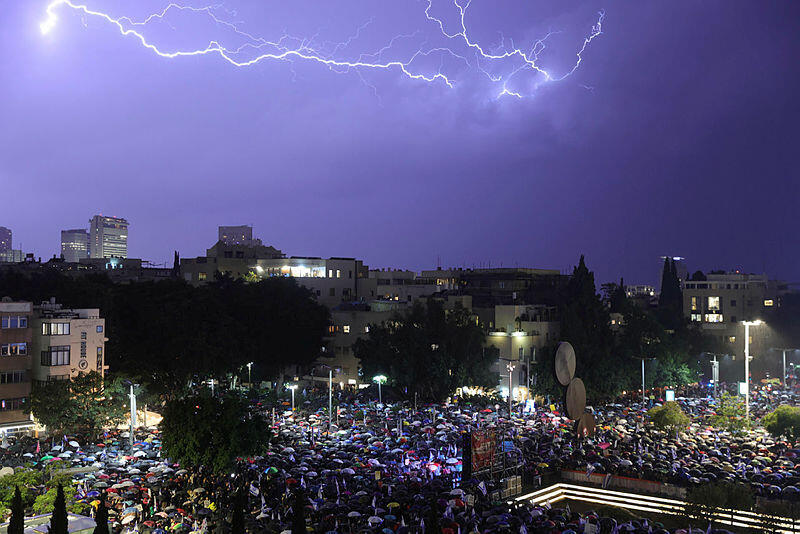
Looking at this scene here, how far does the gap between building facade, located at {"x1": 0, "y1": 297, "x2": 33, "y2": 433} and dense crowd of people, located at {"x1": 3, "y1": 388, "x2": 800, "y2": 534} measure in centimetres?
404

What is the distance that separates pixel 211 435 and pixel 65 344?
16.4 meters

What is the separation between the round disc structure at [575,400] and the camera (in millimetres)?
33625

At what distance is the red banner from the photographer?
29.5 m

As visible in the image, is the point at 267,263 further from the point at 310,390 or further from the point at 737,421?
the point at 737,421

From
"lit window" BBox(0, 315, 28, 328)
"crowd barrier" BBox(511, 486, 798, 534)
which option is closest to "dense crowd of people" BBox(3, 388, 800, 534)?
"crowd barrier" BBox(511, 486, 798, 534)

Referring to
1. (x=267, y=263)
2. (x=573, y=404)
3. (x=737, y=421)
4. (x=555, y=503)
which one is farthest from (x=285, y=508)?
(x=267, y=263)

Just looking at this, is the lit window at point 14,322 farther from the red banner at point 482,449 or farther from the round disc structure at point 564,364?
the round disc structure at point 564,364

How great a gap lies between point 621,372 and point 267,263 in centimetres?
4858

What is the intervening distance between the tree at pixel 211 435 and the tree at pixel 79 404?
10311 millimetres

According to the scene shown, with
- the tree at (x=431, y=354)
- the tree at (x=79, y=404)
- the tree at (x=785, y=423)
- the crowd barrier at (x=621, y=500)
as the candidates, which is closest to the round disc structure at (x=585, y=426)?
the crowd barrier at (x=621, y=500)

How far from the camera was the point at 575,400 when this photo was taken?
34125mm

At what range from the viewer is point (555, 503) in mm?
29750

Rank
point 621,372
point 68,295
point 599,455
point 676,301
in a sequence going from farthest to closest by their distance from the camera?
point 676,301 < point 68,295 < point 621,372 < point 599,455

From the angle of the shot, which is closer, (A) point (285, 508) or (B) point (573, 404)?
(A) point (285, 508)
